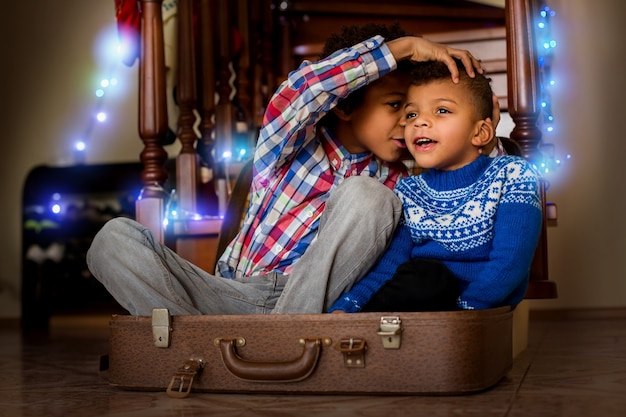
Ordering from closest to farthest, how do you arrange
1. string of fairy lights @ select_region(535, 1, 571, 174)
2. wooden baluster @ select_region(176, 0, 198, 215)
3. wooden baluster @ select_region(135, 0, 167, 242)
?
wooden baluster @ select_region(135, 0, 167, 242) → string of fairy lights @ select_region(535, 1, 571, 174) → wooden baluster @ select_region(176, 0, 198, 215)

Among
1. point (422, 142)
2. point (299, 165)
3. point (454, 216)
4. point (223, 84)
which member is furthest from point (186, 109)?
point (454, 216)

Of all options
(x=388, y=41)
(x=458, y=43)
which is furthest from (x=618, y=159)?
(x=388, y=41)

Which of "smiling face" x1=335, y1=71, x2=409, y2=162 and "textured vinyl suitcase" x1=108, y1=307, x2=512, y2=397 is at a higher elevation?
"smiling face" x1=335, y1=71, x2=409, y2=162

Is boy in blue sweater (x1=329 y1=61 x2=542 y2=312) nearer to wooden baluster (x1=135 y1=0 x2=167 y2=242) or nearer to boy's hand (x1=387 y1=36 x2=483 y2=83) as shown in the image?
boy's hand (x1=387 y1=36 x2=483 y2=83)

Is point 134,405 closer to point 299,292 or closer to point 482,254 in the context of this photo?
point 299,292

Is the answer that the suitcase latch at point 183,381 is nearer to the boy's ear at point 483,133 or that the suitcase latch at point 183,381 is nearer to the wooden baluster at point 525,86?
the boy's ear at point 483,133

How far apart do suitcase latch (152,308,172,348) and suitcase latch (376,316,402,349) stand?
13.5 inches

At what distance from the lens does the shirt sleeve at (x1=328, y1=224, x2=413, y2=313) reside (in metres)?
1.33

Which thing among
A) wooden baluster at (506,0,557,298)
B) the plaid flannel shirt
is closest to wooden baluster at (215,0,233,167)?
the plaid flannel shirt

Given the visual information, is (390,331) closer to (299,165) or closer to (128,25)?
(299,165)

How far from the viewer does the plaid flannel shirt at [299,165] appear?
1.43 metres

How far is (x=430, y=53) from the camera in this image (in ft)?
4.67

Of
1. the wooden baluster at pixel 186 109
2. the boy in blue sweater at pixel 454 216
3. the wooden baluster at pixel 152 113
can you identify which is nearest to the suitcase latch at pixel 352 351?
the boy in blue sweater at pixel 454 216

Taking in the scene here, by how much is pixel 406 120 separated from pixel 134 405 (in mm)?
704
